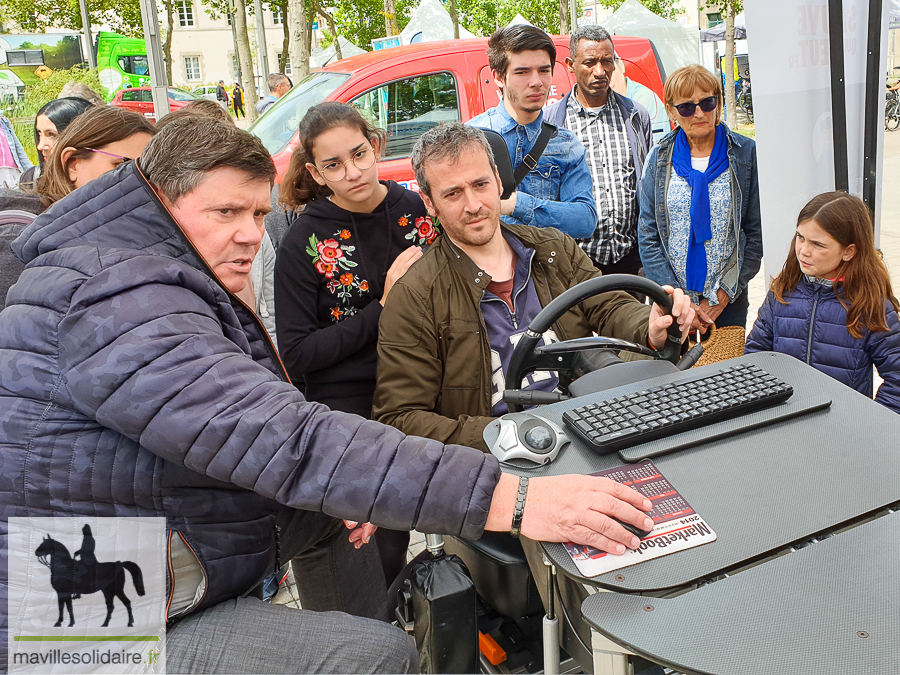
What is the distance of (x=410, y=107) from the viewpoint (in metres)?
5.85

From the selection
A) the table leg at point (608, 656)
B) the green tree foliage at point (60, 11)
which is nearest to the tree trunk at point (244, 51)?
the green tree foliage at point (60, 11)

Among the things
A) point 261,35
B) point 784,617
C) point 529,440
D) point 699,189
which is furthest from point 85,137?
point 261,35

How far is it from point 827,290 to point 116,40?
25.9 metres

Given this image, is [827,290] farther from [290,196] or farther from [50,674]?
[50,674]

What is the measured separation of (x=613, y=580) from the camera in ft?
3.50

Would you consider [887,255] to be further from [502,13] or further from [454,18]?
[502,13]

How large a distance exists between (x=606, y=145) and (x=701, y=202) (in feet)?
1.97

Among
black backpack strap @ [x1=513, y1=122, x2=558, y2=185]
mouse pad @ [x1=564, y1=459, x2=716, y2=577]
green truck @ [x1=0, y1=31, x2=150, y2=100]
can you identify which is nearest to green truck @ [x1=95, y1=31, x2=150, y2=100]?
green truck @ [x1=0, y1=31, x2=150, y2=100]

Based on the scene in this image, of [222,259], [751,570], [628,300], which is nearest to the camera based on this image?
[751,570]

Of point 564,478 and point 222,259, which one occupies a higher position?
point 222,259

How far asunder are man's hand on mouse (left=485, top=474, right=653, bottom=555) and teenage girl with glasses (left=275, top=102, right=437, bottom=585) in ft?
3.89

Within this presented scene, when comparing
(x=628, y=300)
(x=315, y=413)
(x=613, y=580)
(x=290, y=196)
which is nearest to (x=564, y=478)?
(x=613, y=580)

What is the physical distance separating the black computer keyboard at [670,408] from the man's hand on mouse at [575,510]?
0.18m

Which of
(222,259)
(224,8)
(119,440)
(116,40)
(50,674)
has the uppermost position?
(224,8)
